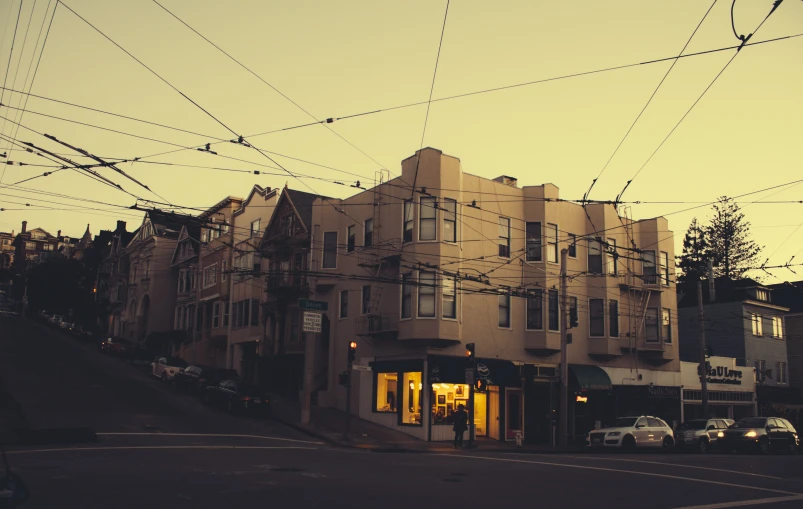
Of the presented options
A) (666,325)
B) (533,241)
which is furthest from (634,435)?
(666,325)

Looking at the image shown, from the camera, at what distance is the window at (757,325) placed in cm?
5119

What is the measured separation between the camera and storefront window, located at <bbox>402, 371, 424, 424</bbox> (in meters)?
32.3

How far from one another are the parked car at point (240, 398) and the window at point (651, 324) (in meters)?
22.3

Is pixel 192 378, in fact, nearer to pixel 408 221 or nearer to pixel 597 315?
pixel 408 221

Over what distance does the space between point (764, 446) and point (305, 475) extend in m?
23.3

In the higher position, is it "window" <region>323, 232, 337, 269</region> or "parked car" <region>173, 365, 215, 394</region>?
"window" <region>323, 232, 337, 269</region>

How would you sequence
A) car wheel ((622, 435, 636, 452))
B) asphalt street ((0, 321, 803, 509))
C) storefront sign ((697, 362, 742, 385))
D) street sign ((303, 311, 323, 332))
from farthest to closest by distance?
storefront sign ((697, 362, 742, 385)) < street sign ((303, 311, 323, 332)) < car wheel ((622, 435, 636, 452)) < asphalt street ((0, 321, 803, 509))

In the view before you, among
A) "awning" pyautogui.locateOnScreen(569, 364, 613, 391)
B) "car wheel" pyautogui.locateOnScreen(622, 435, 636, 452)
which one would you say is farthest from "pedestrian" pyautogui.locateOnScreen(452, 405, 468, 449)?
"awning" pyautogui.locateOnScreen(569, 364, 613, 391)

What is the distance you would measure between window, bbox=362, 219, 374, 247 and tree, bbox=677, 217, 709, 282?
4612cm

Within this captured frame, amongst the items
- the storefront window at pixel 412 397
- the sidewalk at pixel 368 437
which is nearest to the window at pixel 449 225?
the storefront window at pixel 412 397

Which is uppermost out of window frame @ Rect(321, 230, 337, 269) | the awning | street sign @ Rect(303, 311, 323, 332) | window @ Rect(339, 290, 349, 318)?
window frame @ Rect(321, 230, 337, 269)

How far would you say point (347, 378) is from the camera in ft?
94.8

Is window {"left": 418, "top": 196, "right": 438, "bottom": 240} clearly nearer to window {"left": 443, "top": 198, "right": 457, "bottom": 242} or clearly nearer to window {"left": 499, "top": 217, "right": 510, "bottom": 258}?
window {"left": 443, "top": 198, "right": 457, "bottom": 242}

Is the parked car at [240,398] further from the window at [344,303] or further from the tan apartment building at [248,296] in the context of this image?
the tan apartment building at [248,296]
